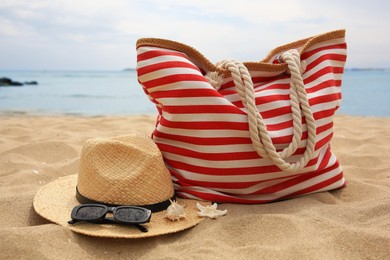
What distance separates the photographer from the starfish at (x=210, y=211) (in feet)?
5.71

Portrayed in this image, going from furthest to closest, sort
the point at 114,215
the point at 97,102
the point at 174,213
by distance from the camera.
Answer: the point at 97,102, the point at 174,213, the point at 114,215

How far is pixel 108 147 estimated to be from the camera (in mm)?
1771

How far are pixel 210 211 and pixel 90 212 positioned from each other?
20.1 inches

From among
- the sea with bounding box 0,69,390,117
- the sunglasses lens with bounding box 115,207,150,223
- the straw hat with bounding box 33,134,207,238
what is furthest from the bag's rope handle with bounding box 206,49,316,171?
the sea with bounding box 0,69,390,117

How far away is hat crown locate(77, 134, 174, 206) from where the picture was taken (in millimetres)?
1675

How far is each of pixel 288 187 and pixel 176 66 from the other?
801 millimetres

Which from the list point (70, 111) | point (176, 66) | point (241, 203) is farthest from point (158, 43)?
point (70, 111)

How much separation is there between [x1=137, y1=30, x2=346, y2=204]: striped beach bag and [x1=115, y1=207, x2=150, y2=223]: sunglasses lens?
41cm

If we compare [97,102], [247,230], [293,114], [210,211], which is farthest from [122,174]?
[97,102]

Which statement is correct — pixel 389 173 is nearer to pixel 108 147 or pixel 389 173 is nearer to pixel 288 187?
pixel 288 187

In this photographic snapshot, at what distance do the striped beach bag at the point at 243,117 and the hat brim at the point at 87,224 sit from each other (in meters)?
0.21

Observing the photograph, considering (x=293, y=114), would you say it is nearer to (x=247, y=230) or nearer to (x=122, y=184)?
(x=247, y=230)

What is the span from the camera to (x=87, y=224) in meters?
1.57

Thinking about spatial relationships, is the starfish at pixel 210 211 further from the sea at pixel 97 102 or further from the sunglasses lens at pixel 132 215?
the sea at pixel 97 102
